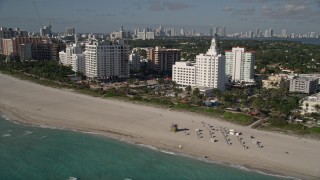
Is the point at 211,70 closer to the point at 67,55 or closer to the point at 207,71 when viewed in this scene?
the point at 207,71

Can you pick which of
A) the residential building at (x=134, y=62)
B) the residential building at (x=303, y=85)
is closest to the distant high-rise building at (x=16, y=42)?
the residential building at (x=134, y=62)

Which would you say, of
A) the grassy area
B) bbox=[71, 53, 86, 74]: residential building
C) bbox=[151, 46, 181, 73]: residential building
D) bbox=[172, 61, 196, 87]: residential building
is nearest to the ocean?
the grassy area

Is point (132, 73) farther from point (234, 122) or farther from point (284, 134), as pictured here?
point (284, 134)

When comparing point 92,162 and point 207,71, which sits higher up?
point 207,71

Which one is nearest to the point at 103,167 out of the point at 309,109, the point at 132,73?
the point at 309,109

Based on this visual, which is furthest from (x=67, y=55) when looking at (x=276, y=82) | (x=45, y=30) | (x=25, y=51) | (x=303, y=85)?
(x=45, y=30)

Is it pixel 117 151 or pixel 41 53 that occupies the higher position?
pixel 41 53

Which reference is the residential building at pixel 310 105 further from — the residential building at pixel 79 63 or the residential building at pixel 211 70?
the residential building at pixel 79 63
